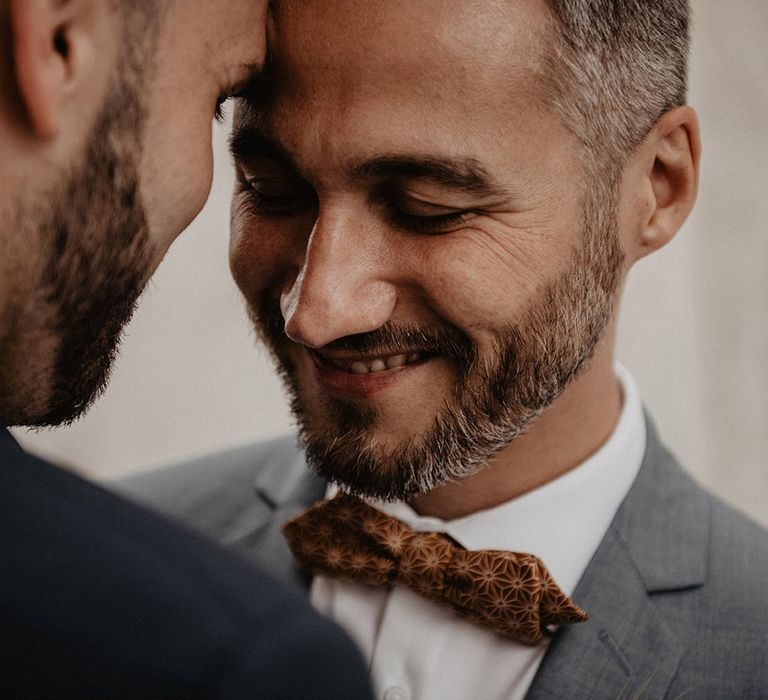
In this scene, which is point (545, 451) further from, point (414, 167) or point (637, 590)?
point (414, 167)

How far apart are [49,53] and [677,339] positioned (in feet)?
11.0

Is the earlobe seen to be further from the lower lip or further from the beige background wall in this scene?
the beige background wall

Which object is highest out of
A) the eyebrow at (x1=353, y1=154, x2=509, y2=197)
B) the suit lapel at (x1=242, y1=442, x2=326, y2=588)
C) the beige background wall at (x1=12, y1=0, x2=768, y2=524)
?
the eyebrow at (x1=353, y1=154, x2=509, y2=197)

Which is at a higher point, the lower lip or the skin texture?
the skin texture

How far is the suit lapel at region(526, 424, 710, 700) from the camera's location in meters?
Answer: 1.37

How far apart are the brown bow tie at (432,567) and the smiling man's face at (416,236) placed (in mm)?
123

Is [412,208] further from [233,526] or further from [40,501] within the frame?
[233,526]

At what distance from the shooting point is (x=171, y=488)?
6.68ft

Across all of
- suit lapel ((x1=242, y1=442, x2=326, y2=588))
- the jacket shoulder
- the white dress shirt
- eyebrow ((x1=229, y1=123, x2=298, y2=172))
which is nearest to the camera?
eyebrow ((x1=229, y1=123, x2=298, y2=172))

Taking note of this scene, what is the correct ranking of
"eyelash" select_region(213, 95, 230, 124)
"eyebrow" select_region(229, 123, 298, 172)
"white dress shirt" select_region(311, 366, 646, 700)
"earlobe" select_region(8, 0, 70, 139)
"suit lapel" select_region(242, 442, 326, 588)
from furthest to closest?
"suit lapel" select_region(242, 442, 326, 588) < "white dress shirt" select_region(311, 366, 646, 700) < "eyebrow" select_region(229, 123, 298, 172) < "eyelash" select_region(213, 95, 230, 124) < "earlobe" select_region(8, 0, 70, 139)

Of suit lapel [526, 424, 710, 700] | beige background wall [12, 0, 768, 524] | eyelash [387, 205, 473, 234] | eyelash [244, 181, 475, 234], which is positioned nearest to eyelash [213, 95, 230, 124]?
eyelash [244, 181, 475, 234]

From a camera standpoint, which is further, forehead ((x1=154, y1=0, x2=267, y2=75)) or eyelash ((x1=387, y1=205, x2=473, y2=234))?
eyelash ((x1=387, y1=205, x2=473, y2=234))

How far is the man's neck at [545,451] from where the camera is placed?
155 centimetres

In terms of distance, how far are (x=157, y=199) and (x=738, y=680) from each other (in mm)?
993
